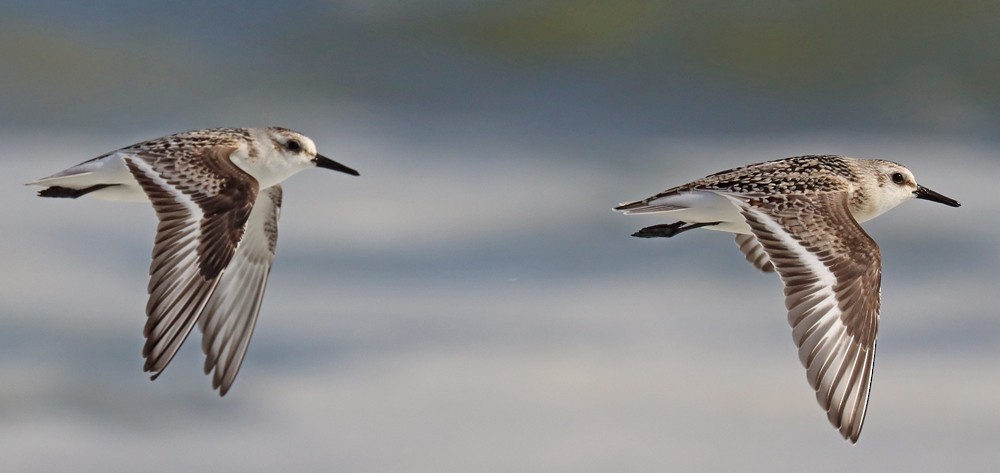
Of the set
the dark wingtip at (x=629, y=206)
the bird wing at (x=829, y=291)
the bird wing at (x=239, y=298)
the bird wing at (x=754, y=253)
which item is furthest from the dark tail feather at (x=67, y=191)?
the bird wing at (x=754, y=253)

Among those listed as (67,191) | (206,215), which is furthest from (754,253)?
(67,191)

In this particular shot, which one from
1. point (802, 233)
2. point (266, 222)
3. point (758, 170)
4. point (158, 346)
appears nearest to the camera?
point (158, 346)

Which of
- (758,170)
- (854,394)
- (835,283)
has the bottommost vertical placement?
(854,394)

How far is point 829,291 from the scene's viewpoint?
6.34 meters

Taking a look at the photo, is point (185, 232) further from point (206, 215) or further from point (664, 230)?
point (664, 230)

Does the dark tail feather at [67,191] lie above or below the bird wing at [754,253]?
above

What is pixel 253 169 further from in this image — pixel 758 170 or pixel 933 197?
pixel 933 197

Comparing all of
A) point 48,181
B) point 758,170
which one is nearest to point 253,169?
point 48,181

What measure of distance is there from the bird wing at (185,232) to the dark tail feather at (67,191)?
0.80ft

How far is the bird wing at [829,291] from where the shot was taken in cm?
616

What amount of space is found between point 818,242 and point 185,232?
7.59 feet

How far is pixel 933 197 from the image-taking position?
23.9 ft

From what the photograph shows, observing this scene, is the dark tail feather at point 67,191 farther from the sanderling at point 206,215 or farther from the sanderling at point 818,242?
the sanderling at point 818,242

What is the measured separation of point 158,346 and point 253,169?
3.80 ft
